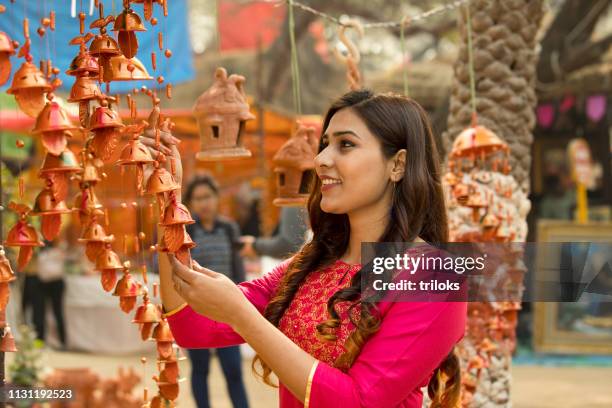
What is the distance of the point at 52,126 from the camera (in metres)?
1.71

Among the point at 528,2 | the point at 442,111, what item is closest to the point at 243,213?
the point at 442,111

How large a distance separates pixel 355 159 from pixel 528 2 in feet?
9.98

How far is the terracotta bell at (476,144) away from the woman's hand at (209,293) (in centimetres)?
215

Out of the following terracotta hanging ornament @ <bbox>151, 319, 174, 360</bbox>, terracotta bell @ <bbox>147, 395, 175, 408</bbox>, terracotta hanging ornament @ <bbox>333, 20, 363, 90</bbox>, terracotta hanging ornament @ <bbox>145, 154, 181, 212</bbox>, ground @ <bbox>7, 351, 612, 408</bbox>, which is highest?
terracotta hanging ornament @ <bbox>333, 20, 363, 90</bbox>

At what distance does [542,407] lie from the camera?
25.0ft

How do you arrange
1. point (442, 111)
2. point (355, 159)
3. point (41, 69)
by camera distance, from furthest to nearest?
point (442, 111) < point (355, 159) < point (41, 69)

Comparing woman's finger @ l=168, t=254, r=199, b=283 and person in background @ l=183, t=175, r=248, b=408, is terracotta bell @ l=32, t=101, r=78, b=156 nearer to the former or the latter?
woman's finger @ l=168, t=254, r=199, b=283

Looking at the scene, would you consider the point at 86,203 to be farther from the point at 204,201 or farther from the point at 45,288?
the point at 45,288

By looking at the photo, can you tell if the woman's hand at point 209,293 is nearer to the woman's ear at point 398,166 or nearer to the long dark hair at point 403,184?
the long dark hair at point 403,184

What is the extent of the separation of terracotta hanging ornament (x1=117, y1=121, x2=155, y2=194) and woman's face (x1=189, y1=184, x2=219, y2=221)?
4202mm

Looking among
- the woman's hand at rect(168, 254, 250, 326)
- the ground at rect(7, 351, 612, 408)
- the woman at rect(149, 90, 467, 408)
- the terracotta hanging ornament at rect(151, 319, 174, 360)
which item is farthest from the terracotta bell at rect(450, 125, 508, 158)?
the ground at rect(7, 351, 612, 408)

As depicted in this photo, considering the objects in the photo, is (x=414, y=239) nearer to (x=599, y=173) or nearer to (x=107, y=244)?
(x=107, y=244)

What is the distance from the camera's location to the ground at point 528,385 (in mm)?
7797

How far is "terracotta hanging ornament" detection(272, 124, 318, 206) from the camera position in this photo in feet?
12.8
